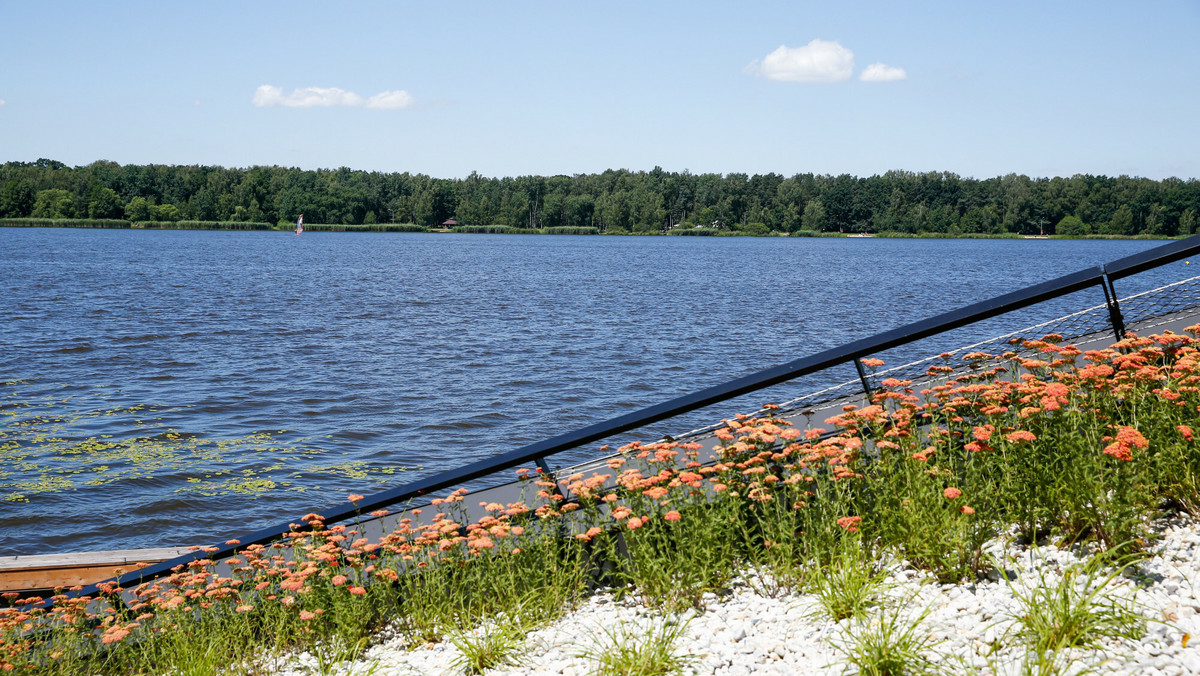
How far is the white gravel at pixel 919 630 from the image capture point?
11.4ft

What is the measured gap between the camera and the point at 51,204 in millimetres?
166125

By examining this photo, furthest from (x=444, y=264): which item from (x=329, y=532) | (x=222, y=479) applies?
(x=329, y=532)

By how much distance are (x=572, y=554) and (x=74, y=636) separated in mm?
3493

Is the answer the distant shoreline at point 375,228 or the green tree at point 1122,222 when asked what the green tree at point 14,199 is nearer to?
the distant shoreline at point 375,228

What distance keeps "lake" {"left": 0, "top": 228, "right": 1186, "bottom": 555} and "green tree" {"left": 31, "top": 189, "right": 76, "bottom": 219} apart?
Answer: 5053 inches

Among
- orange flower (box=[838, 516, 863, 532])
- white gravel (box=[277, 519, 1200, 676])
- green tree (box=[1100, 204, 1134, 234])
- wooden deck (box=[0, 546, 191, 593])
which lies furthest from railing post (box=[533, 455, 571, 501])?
green tree (box=[1100, 204, 1134, 234])

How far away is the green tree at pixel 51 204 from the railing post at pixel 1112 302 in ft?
636

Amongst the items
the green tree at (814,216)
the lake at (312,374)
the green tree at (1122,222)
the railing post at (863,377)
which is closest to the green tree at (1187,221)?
the green tree at (1122,222)

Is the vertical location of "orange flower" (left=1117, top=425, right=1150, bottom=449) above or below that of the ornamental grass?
above

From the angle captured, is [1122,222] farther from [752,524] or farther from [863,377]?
[752,524]

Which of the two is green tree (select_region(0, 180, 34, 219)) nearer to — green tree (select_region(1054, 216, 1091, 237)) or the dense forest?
the dense forest

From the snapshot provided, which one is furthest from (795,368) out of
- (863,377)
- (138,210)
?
(138,210)

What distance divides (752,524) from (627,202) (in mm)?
194872

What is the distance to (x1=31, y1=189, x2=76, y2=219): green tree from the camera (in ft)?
541
